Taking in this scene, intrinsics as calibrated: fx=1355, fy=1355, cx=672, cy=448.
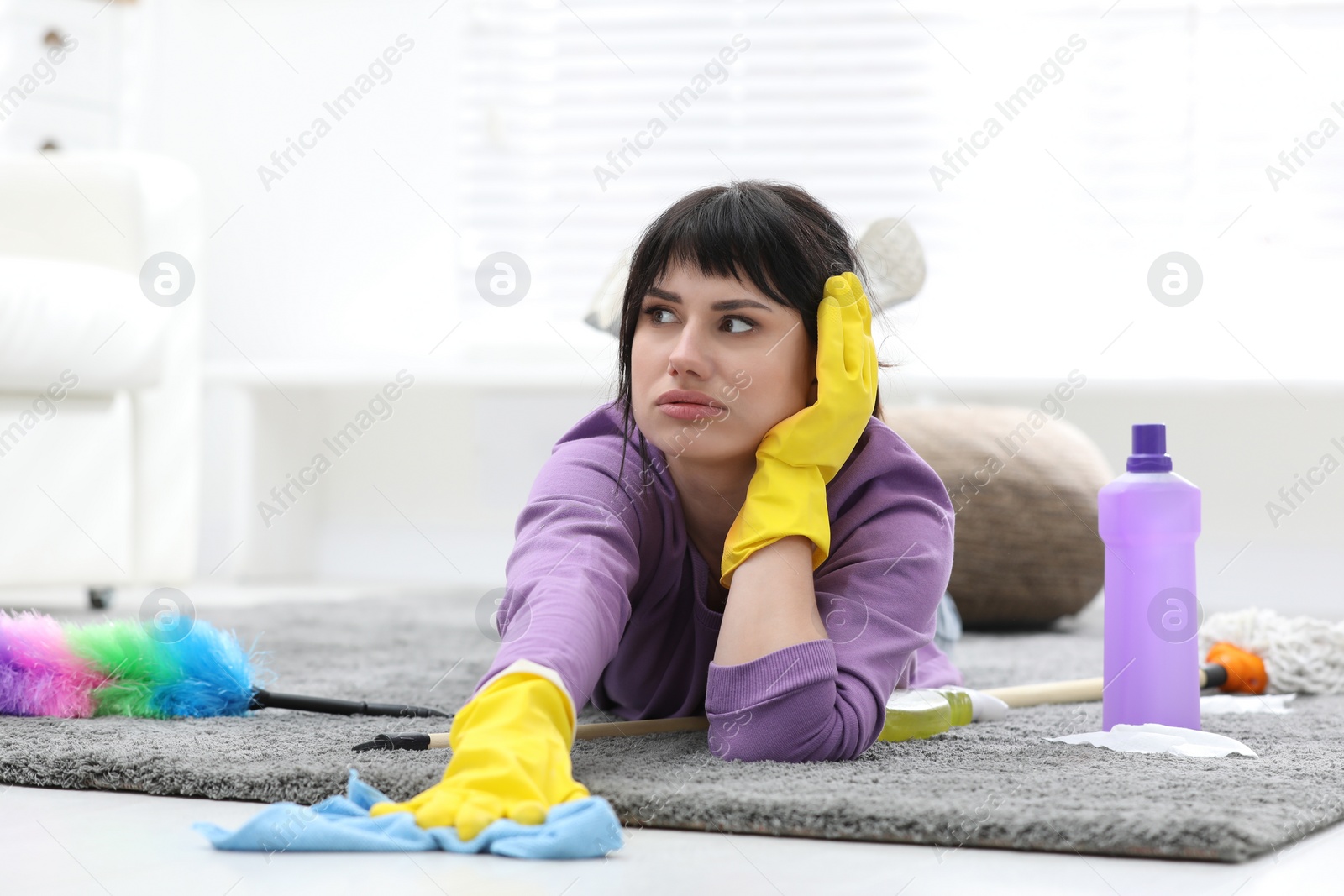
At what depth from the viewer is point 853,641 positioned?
982 millimetres

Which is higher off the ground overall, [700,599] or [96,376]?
[96,376]

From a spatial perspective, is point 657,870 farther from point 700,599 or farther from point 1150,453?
point 1150,453

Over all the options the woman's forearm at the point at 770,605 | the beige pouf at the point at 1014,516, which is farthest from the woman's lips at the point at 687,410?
the beige pouf at the point at 1014,516

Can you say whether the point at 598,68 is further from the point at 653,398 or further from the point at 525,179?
the point at 653,398

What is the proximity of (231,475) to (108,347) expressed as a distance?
0.99 meters

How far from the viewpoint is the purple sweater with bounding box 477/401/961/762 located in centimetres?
92

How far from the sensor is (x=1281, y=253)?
2730 mm

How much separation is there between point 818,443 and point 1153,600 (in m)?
0.32

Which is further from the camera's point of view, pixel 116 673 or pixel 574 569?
pixel 116 673

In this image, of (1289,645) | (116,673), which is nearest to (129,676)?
(116,673)

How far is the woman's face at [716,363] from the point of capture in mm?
981

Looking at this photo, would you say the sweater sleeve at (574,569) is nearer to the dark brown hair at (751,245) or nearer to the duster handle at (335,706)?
the dark brown hair at (751,245)

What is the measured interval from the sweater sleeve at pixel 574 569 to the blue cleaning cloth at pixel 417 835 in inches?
4.4

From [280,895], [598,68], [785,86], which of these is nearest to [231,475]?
[598,68]
